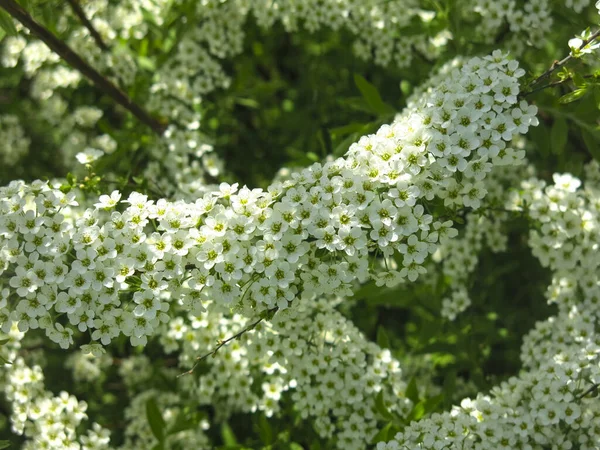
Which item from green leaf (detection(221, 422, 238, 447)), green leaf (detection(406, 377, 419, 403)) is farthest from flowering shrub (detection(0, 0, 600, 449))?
green leaf (detection(221, 422, 238, 447))

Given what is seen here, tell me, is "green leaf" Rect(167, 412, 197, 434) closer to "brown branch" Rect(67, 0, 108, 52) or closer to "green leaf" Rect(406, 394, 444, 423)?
"green leaf" Rect(406, 394, 444, 423)

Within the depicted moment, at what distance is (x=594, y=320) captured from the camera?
13.5ft

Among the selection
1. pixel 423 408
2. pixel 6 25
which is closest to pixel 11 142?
pixel 6 25

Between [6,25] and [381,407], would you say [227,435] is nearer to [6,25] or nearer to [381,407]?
[381,407]

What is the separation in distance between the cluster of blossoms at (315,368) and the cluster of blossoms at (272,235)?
75 cm

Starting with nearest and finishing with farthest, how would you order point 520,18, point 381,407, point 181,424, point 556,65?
point 556,65, point 381,407, point 181,424, point 520,18

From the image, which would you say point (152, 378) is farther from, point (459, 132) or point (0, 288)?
point (459, 132)

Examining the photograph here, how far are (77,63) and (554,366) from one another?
3559 millimetres

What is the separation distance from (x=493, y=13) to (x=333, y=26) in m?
1.19

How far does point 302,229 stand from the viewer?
10.6 ft

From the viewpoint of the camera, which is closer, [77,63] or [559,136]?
[559,136]

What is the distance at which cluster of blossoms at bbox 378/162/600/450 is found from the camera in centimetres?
358

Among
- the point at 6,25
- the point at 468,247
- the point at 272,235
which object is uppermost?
the point at 6,25

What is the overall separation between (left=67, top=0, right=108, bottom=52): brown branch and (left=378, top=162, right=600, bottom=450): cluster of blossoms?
10.7 feet
